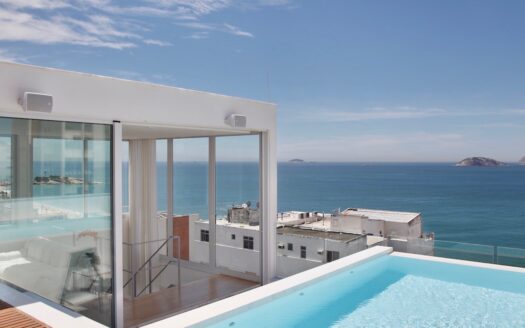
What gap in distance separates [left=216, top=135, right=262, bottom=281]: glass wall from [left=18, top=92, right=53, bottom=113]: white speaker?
3906 mm

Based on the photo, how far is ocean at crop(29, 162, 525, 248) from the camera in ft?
29.3


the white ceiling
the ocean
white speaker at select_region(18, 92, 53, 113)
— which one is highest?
white speaker at select_region(18, 92, 53, 113)

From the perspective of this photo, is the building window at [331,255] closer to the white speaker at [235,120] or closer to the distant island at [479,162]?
the white speaker at [235,120]

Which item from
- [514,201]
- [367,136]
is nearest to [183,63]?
[367,136]

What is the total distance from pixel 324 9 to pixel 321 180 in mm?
89731

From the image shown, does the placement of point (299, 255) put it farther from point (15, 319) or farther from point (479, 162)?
point (479, 162)

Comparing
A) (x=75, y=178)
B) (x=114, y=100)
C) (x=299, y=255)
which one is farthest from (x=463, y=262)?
(x=75, y=178)

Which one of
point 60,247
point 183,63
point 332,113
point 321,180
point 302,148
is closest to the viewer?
point 60,247

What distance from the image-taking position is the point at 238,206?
873 cm

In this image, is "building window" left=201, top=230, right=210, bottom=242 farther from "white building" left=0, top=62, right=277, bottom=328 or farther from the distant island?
the distant island

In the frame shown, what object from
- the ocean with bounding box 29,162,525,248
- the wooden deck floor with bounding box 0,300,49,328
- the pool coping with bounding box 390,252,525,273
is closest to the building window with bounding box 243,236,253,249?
the ocean with bounding box 29,162,525,248

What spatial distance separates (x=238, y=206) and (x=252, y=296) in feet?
7.24

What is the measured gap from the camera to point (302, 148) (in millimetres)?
124500

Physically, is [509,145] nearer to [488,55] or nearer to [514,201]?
[514,201]
